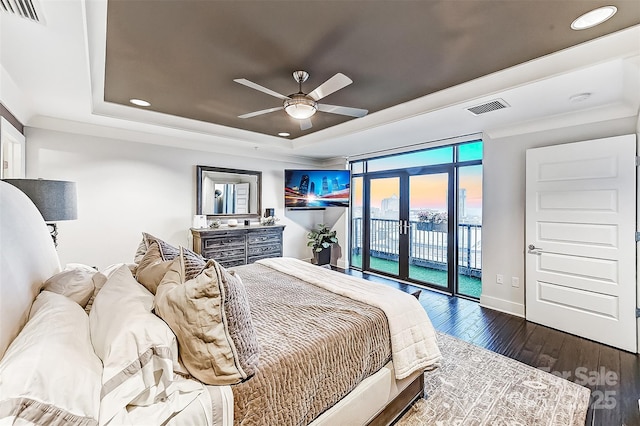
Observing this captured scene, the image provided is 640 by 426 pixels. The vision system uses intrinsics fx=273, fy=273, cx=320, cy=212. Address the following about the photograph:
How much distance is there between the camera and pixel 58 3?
4.86 ft

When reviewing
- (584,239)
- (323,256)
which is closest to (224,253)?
(323,256)

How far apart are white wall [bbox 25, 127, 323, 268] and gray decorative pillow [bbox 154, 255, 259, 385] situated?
136 inches

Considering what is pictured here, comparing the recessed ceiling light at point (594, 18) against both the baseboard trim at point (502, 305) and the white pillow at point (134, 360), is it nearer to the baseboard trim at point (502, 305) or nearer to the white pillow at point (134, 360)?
the white pillow at point (134, 360)

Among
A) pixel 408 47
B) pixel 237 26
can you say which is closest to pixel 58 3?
pixel 237 26

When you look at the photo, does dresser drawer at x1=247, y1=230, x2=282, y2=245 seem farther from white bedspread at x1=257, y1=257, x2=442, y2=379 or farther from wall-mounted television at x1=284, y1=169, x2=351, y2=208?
white bedspread at x1=257, y1=257, x2=442, y2=379

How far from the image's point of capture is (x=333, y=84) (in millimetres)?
2061

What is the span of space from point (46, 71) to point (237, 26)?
168 centimetres

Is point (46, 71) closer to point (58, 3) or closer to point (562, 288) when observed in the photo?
point (58, 3)

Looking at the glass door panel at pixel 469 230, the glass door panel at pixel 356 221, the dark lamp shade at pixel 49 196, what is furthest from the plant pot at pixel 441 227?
the dark lamp shade at pixel 49 196

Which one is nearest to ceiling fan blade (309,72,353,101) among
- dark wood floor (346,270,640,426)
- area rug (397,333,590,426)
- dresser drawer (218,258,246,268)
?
area rug (397,333,590,426)

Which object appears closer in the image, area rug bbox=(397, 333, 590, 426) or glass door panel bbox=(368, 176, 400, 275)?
area rug bbox=(397, 333, 590, 426)

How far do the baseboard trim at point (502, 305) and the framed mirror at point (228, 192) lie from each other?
4.04 metres

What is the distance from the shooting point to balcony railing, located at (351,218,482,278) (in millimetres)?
4410

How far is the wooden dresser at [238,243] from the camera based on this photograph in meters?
4.35
